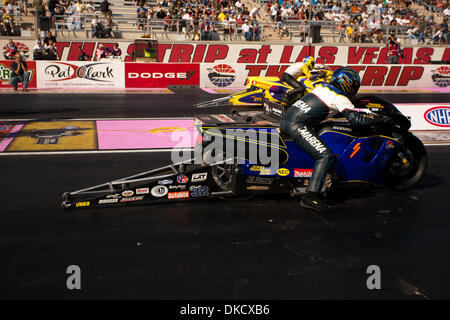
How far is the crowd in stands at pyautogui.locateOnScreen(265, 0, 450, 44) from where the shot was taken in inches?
1186

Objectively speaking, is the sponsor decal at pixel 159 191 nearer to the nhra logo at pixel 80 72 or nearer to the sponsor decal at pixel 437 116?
the sponsor decal at pixel 437 116

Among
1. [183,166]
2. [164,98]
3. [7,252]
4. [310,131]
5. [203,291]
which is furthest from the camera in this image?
[164,98]

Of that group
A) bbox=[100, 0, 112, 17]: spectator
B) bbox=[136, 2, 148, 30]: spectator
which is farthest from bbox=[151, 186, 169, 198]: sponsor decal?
bbox=[100, 0, 112, 17]: spectator

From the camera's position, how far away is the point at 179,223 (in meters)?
5.80

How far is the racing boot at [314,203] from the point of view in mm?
6117

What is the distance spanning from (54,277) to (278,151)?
3.23 meters

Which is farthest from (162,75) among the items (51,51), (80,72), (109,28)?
(109,28)

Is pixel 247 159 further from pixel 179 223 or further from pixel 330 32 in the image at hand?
pixel 330 32

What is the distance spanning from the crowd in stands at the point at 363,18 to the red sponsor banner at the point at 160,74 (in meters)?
9.72

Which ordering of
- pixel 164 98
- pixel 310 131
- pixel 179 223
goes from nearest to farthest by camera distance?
1. pixel 179 223
2. pixel 310 131
3. pixel 164 98

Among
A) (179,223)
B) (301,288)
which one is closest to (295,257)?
(301,288)

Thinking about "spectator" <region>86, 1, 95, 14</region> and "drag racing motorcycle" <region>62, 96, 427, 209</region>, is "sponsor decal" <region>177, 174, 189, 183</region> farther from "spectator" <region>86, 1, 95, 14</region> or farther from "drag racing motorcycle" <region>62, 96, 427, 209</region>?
"spectator" <region>86, 1, 95, 14</region>

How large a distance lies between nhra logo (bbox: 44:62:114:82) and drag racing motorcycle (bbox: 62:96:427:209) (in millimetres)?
15278

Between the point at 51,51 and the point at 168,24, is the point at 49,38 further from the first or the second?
the point at 168,24
